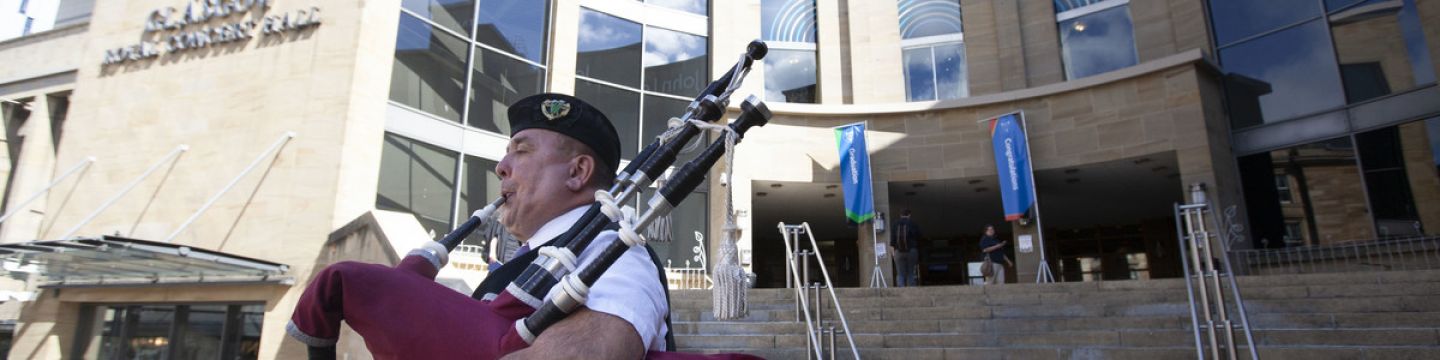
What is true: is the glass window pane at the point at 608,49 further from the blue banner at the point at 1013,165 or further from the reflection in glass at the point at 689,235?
the blue banner at the point at 1013,165

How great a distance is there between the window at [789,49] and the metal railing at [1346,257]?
29.7ft

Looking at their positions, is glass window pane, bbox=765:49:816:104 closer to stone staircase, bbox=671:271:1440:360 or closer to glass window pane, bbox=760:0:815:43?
glass window pane, bbox=760:0:815:43

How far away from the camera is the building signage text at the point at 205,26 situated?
12.2 m

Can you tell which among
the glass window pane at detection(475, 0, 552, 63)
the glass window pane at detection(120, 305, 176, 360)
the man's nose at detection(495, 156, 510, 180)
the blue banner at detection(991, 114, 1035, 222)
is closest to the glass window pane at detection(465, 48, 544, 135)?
the glass window pane at detection(475, 0, 552, 63)

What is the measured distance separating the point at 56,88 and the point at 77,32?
1171 millimetres

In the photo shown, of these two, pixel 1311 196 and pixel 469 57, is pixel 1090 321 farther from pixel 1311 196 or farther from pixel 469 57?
pixel 469 57

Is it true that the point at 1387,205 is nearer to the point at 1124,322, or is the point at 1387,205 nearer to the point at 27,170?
the point at 1124,322

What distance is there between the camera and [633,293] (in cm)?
150

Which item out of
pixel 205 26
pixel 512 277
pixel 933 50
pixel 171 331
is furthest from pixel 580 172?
pixel 933 50

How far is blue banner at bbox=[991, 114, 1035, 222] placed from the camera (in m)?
15.1

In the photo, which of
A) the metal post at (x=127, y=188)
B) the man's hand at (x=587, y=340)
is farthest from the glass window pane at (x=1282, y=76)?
the metal post at (x=127, y=188)

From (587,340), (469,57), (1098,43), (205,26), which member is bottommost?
(587,340)

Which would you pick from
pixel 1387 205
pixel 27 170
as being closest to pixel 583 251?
pixel 1387 205

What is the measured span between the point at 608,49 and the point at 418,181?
5511mm
